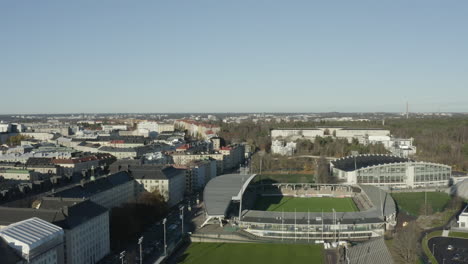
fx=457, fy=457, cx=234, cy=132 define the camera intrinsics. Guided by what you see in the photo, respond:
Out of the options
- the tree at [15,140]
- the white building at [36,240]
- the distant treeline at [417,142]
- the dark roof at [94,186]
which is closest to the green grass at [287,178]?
the distant treeline at [417,142]

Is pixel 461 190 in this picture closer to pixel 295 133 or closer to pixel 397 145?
pixel 397 145

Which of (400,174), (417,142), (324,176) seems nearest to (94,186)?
(324,176)

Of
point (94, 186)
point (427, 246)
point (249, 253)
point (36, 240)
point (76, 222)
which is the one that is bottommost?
point (249, 253)

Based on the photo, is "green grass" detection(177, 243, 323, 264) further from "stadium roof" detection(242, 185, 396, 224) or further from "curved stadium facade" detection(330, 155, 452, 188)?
"curved stadium facade" detection(330, 155, 452, 188)

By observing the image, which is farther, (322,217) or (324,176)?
(324,176)

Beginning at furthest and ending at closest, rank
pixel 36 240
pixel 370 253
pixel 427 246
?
pixel 427 246 < pixel 370 253 < pixel 36 240

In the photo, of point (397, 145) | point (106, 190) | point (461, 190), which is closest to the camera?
point (106, 190)

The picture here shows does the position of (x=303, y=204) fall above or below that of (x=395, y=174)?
below
